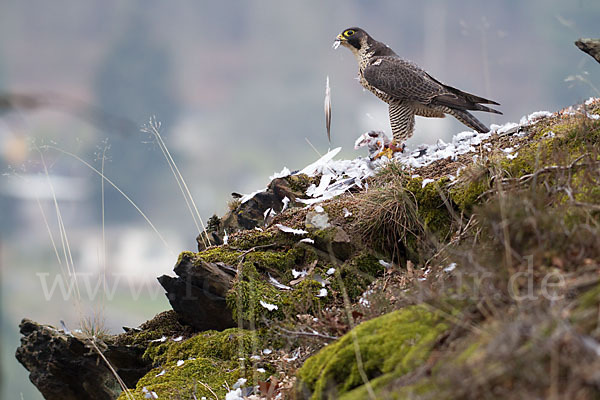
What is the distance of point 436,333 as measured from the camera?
1.66 meters

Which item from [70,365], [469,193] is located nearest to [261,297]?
[469,193]

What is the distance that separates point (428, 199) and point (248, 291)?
1.58 m

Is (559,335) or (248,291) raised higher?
(248,291)

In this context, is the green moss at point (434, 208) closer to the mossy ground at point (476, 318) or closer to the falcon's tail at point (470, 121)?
the mossy ground at point (476, 318)

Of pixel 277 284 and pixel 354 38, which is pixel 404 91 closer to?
pixel 354 38

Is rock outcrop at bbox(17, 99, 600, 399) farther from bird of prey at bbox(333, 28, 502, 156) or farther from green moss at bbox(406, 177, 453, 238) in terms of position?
bird of prey at bbox(333, 28, 502, 156)

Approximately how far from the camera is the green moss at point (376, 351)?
5.55 feet

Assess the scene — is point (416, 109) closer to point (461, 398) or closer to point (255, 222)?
point (255, 222)

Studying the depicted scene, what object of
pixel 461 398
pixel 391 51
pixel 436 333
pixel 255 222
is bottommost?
pixel 461 398

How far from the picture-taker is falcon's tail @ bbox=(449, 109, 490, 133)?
6.15m

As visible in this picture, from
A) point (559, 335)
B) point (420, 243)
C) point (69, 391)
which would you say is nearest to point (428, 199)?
point (420, 243)

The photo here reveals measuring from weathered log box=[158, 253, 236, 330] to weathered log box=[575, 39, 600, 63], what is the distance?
4.12 metres

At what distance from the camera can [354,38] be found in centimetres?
711

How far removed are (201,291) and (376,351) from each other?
238cm
